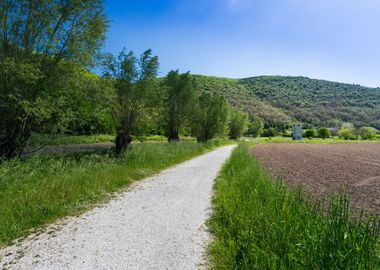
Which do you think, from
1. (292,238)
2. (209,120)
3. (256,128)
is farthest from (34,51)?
(256,128)

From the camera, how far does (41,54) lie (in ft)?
31.0

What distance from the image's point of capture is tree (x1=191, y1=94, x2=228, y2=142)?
3388 cm

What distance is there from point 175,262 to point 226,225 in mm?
1633

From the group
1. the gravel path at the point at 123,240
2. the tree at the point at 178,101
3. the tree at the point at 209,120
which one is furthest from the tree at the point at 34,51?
the tree at the point at 209,120

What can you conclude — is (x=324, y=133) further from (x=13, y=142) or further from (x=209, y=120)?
(x=13, y=142)

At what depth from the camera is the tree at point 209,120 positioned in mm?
33875

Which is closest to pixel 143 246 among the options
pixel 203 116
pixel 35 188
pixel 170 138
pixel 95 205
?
pixel 95 205

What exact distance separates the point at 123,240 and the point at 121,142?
1096cm

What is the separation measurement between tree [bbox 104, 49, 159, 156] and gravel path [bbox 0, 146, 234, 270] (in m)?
9.45

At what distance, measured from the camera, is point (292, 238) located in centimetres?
324

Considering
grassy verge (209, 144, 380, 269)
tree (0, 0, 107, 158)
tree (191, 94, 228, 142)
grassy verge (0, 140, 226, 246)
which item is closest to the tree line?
Answer: tree (0, 0, 107, 158)

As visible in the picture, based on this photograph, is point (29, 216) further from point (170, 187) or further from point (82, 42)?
point (82, 42)

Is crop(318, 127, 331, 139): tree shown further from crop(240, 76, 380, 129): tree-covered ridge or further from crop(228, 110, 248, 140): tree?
crop(228, 110, 248, 140): tree

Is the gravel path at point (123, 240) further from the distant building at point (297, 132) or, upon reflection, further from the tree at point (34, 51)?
the distant building at point (297, 132)
